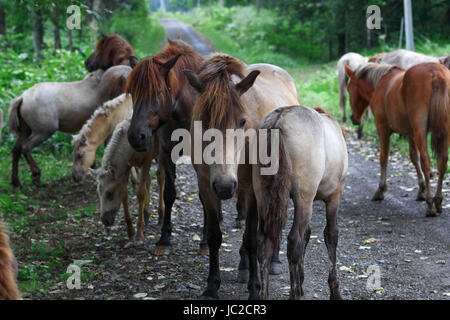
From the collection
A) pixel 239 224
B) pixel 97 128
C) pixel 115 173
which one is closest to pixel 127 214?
pixel 115 173

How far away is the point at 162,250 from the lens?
21.2 feet

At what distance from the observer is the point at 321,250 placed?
21.2 feet

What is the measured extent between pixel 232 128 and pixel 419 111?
4350 millimetres

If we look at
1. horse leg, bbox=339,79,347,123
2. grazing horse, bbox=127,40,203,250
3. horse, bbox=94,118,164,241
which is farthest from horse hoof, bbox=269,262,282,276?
horse leg, bbox=339,79,347,123

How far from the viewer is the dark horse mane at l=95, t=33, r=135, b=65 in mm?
10578

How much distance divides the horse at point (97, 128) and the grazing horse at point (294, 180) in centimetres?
391

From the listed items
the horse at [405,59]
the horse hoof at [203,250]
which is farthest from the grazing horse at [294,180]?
the horse at [405,59]

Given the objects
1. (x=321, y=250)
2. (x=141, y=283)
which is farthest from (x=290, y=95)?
(x=141, y=283)

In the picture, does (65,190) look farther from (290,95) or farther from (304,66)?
(304,66)

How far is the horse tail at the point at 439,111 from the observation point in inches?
286

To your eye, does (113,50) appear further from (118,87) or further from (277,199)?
(277,199)

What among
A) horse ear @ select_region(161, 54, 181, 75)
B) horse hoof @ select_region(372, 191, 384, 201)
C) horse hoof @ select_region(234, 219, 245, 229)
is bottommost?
horse hoof @ select_region(234, 219, 245, 229)

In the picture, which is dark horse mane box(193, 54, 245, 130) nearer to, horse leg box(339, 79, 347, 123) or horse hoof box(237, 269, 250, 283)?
horse hoof box(237, 269, 250, 283)

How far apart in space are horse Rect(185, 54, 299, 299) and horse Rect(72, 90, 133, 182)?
2.96 m
